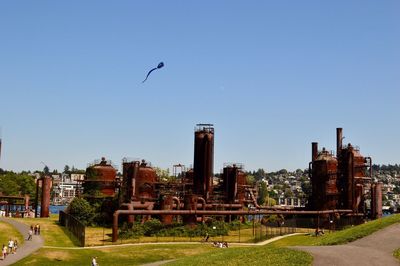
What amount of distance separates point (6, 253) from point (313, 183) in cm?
5741

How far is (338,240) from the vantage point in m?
30.1

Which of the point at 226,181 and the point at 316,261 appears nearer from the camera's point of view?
the point at 316,261

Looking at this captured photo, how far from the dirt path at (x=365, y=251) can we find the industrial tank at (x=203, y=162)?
50.5 m

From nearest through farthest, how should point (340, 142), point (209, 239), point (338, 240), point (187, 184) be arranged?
1. point (338, 240)
2. point (209, 239)
3. point (187, 184)
4. point (340, 142)

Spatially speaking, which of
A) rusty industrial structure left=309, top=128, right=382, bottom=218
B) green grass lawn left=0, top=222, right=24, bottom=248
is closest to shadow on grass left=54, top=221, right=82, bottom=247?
green grass lawn left=0, top=222, right=24, bottom=248

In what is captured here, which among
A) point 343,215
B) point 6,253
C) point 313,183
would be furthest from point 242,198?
point 6,253

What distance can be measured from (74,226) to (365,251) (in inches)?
1584

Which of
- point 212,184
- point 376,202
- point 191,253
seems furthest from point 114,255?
point 376,202

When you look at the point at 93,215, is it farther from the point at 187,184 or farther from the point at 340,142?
the point at 340,142

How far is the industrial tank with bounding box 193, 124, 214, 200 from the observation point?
80.0 meters

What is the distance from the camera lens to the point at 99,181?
82.1m

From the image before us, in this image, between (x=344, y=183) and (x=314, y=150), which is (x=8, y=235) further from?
(x=314, y=150)

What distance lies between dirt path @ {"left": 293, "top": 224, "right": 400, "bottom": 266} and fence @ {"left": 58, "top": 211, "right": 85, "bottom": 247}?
29.9 m

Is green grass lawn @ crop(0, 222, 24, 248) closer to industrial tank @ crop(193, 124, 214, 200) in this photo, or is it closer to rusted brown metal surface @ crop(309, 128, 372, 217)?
industrial tank @ crop(193, 124, 214, 200)
